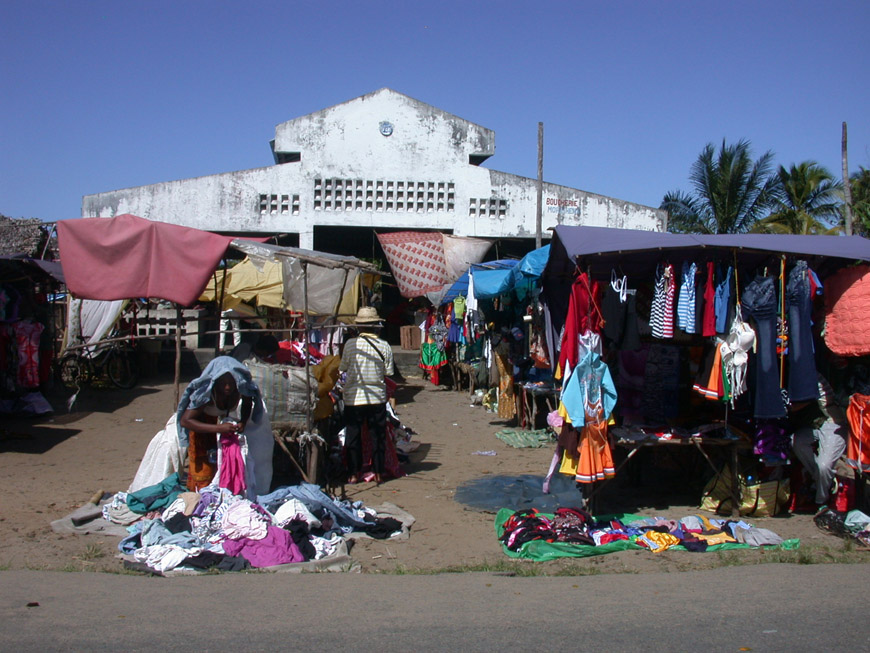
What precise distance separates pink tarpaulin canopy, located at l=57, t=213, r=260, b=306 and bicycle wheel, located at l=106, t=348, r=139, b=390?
8.11m

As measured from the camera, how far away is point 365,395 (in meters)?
7.99

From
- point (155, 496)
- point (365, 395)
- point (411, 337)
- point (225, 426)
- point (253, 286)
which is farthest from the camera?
point (411, 337)

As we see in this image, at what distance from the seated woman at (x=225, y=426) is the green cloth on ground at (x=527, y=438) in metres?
4.73

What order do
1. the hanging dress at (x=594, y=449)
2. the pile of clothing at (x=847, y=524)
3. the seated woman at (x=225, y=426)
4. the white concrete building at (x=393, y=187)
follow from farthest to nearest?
1. the white concrete building at (x=393, y=187)
2. the hanging dress at (x=594, y=449)
3. the seated woman at (x=225, y=426)
4. the pile of clothing at (x=847, y=524)

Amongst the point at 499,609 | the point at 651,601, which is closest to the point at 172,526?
the point at 499,609

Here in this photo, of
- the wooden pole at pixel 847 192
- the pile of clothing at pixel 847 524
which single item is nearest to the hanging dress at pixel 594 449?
the pile of clothing at pixel 847 524

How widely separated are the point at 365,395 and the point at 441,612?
397 centimetres

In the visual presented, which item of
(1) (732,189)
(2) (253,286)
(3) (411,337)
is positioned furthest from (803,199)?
(2) (253,286)

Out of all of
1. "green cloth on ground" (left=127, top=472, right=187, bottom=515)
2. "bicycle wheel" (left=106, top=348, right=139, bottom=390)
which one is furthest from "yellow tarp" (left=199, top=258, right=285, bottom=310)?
"green cloth on ground" (left=127, top=472, right=187, bottom=515)

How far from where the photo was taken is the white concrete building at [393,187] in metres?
18.9

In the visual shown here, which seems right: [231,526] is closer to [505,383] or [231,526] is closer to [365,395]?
A: [365,395]

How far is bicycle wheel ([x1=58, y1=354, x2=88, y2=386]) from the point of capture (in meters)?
14.1

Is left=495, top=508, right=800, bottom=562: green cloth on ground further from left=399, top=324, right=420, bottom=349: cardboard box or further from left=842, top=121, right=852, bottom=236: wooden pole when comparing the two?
left=399, top=324, right=420, bottom=349: cardboard box

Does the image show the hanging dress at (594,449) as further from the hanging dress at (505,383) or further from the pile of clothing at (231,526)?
the hanging dress at (505,383)
